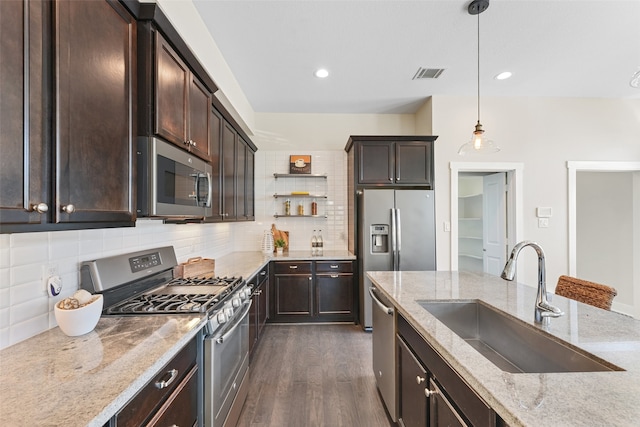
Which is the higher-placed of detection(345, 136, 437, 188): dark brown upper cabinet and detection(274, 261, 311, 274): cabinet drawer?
detection(345, 136, 437, 188): dark brown upper cabinet

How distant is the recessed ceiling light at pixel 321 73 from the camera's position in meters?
3.13

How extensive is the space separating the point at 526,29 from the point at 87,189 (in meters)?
3.33

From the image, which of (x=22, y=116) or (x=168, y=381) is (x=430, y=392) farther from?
(x=22, y=116)

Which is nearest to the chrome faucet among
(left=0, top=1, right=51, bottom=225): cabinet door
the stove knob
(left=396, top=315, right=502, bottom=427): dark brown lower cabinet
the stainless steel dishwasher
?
(left=396, top=315, right=502, bottom=427): dark brown lower cabinet

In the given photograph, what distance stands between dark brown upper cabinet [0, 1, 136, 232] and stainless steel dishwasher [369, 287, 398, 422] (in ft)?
5.17

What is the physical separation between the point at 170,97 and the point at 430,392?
6.22 ft

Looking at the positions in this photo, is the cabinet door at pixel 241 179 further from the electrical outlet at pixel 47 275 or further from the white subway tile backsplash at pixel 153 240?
the electrical outlet at pixel 47 275

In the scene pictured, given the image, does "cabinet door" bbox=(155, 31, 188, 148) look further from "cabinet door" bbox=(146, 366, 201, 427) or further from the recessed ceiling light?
the recessed ceiling light

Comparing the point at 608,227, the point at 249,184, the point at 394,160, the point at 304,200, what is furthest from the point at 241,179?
the point at 608,227

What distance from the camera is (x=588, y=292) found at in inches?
72.9

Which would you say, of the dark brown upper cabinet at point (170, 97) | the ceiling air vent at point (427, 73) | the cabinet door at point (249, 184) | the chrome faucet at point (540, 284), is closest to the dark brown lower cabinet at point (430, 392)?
the chrome faucet at point (540, 284)

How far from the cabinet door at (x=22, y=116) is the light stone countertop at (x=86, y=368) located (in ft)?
1.56

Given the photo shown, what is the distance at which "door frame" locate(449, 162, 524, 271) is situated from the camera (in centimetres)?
378

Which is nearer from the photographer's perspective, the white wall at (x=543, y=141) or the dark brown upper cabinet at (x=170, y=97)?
the dark brown upper cabinet at (x=170, y=97)
